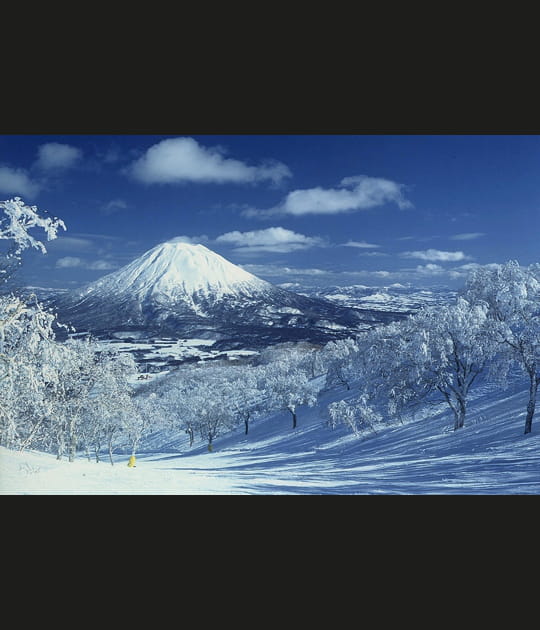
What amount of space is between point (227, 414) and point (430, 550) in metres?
12.7

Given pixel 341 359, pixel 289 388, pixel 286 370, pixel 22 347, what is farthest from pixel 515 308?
pixel 289 388

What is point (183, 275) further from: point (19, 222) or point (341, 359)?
point (341, 359)

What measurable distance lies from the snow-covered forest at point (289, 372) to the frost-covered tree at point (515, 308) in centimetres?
2

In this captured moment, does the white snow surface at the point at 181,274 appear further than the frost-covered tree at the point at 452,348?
No

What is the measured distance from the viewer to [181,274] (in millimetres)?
7215

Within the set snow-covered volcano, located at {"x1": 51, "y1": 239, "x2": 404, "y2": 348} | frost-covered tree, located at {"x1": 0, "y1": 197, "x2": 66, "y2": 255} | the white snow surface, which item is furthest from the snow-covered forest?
the white snow surface

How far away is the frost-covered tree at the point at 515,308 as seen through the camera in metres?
6.39

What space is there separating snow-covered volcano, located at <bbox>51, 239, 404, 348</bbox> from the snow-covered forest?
597 millimetres

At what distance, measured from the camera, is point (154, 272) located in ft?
23.8

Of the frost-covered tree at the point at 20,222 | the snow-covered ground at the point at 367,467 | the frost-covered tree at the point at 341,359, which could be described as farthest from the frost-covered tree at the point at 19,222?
the frost-covered tree at the point at 341,359

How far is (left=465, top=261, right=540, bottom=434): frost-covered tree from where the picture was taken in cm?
639

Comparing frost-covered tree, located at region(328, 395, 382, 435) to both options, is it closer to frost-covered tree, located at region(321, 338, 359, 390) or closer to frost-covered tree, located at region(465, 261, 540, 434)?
frost-covered tree, located at region(321, 338, 359, 390)

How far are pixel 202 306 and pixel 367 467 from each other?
457 cm

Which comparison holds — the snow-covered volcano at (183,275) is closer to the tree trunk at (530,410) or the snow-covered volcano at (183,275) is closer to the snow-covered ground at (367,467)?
the snow-covered ground at (367,467)
